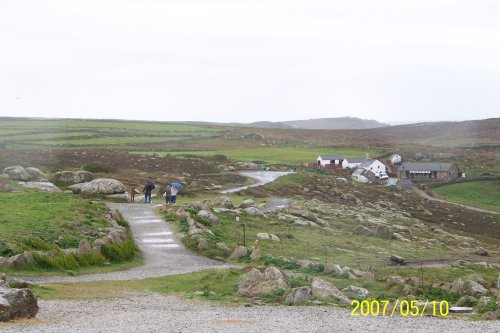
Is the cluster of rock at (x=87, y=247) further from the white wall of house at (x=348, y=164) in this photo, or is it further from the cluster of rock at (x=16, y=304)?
the white wall of house at (x=348, y=164)

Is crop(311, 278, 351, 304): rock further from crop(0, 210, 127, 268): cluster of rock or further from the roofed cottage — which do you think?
the roofed cottage

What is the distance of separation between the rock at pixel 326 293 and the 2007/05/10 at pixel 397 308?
45 centimetres

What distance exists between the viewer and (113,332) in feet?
52.7

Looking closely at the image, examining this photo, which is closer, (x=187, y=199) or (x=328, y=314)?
(x=328, y=314)

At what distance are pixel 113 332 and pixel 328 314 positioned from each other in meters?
6.11

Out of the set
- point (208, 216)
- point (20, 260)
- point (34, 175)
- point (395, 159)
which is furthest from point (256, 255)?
point (395, 159)

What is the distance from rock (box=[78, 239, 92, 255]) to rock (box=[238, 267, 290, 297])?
8.87m

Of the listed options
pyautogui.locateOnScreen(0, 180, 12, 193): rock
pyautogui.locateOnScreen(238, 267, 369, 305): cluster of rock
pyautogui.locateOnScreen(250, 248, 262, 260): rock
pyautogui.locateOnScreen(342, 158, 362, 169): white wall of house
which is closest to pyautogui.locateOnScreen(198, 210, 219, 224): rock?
pyautogui.locateOnScreen(250, 248, 262, 260): rock

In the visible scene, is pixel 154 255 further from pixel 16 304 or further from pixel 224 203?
pixel 224 203

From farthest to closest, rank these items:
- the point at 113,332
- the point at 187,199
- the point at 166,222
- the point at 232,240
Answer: the point at 187,199 → the point at 166,222 → the point at 232,240 → the point at 113,332

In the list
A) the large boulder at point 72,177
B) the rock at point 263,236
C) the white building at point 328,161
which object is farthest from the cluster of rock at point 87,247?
the white building at point 328,161

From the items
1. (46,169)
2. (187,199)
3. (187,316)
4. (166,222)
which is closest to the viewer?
(187,316)

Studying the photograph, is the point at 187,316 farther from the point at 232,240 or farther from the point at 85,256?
the point at 232,240

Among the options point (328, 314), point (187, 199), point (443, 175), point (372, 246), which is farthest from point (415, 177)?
point (328, 314)
